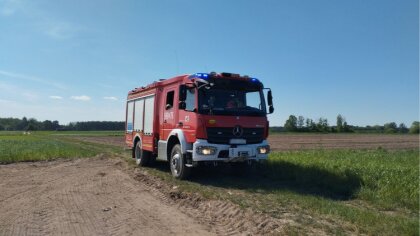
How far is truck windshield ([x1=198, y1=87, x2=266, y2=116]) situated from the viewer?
11.9 m

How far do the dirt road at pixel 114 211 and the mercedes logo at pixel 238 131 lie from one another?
2342 millimetres

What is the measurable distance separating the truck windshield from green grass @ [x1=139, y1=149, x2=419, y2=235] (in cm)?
205

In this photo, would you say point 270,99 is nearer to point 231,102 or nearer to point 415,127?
point 231,102

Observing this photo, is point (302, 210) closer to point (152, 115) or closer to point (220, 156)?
point (220, 156)

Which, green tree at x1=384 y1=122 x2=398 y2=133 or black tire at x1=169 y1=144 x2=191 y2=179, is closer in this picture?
black tire at x1=169 y1=144 x2=191 y2=179

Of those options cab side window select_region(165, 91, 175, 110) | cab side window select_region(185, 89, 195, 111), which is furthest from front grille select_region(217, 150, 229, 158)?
cab side window select_region(165, 91, 175, 110)

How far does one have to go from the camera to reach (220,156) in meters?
11.8

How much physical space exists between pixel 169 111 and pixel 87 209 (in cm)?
552

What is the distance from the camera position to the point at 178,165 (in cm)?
1270

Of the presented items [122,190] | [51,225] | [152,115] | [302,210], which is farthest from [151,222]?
[152,115]

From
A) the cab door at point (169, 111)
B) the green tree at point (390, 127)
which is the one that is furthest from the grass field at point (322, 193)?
the green tree at point (390, 127)

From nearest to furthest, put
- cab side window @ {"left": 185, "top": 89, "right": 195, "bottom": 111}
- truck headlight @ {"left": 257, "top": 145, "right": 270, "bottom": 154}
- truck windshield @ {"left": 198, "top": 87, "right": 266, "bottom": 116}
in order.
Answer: truck windshield @ {"left": 198, "top": 87, "right": 266, "bottom": 116} < cab side window @ {"left": 185, "top": 89, "right": 195, "bottom": 111} < truck headlight @ {"left": 257, "top": 145, "right": 270, "bottom": 154}

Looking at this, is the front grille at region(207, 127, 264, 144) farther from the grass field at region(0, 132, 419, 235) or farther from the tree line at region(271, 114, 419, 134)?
the tree line at region(271, 114, 419, 134)

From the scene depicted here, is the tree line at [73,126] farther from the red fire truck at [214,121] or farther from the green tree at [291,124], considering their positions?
the red fire truck at [214,121]
